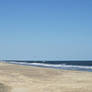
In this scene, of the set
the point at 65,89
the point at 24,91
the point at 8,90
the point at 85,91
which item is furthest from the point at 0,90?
the point at 85,91

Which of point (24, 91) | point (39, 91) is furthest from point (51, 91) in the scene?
point (24, 91)

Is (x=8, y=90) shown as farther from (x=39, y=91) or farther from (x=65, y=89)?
(x=65, y=89)

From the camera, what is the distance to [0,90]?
24.1 m

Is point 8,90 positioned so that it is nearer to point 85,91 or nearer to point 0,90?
point 0,90

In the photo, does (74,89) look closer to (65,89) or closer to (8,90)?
(65,89)

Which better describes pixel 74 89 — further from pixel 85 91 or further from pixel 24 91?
pixel 24 91

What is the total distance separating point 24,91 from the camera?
23.9 metres

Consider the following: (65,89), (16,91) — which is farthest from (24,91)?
(65,89)

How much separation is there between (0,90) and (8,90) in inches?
35.7

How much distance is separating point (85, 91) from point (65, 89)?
7.79 feet

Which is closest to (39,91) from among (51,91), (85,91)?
(51,91)

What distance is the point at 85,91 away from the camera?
2325 cm

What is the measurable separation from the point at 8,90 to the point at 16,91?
1.15 metres

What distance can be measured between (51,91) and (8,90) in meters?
4.71
